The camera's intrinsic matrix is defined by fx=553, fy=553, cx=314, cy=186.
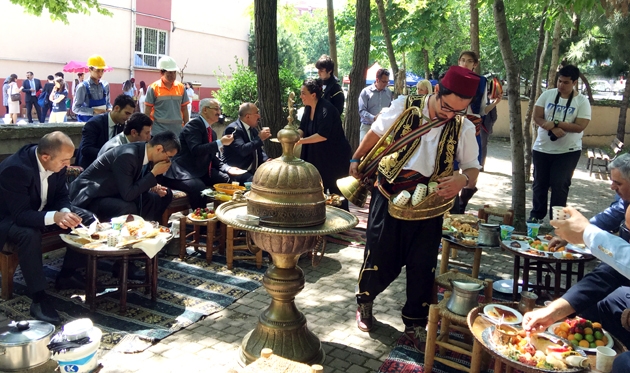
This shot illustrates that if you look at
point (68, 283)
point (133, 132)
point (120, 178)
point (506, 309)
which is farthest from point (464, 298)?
point (133, 132)

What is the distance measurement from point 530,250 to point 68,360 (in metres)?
3.58

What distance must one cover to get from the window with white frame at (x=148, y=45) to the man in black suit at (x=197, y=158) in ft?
57.9

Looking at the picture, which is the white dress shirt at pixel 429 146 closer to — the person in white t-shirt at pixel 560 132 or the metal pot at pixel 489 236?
the metal pot at pixel 489 236

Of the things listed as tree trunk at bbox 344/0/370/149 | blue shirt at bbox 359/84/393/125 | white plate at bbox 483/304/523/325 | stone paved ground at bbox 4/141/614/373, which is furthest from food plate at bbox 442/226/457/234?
tree trunk at bbox 344/0/370/149

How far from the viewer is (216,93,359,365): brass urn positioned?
127 inches

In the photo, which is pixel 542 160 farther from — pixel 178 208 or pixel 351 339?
pixel 178 208

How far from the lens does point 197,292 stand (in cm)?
490

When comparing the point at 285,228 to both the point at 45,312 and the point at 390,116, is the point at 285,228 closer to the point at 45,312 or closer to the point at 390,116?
the point at 390,116

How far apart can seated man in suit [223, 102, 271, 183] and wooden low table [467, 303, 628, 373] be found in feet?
13.2

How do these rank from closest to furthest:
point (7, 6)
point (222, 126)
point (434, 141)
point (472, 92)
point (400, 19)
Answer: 1. point (472, 92)
2. point (434, 141)
3. point (222, 126)
4. point (400, 19)
5. point (7, 6)

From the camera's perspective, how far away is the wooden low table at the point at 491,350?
8.61 feet

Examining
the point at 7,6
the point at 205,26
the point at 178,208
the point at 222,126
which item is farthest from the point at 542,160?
the point at 205,26

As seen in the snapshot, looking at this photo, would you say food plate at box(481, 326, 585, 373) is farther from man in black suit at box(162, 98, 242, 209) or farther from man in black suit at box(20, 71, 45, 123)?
man in black suit at box(20, 71, 45, 123)

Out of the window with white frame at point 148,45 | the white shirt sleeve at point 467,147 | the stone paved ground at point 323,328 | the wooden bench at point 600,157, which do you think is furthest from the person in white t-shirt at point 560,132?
the window with white frame at point 148,45
